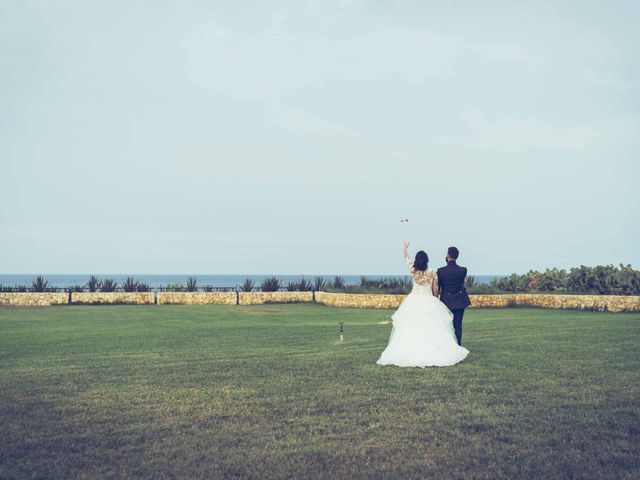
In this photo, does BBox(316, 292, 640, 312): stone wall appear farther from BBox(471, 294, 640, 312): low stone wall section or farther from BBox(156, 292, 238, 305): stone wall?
BBox(156, 292, 238, 305): stone wall

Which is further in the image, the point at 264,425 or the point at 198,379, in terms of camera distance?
the point at 198,379

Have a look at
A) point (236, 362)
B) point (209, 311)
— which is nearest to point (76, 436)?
point (236, 362)

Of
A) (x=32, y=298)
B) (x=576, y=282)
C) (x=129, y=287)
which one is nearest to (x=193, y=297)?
(x=129, y=287)

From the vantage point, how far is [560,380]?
37.3ft

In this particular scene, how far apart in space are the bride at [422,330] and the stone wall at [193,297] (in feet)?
78.0

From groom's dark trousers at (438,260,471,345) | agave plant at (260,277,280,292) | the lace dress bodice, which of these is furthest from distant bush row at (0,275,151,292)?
the lace dress bodice

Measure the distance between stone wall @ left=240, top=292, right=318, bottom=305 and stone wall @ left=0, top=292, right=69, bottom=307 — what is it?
10.1m

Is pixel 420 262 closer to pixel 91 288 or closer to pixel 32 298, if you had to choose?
pixel 32 298

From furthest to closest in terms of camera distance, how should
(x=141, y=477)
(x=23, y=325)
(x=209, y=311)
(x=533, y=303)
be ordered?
(x=533, y=303) → (x=209, y=311) → (x=23, y=325) → (x=141, y=477)

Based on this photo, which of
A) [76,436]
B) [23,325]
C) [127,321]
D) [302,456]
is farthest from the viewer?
[127,321]

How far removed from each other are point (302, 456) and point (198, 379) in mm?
5261

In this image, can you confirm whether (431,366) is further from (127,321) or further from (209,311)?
(209,311)

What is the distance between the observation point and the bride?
13414mm

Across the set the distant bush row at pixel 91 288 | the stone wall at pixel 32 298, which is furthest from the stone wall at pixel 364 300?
the stone wall at pixel 32 298
